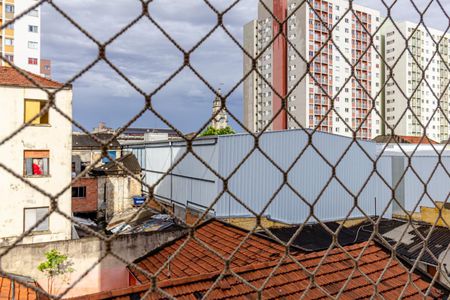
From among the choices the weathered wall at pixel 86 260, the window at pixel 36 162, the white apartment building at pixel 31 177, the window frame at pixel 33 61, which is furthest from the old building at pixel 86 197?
the window frame at pixel 33 61

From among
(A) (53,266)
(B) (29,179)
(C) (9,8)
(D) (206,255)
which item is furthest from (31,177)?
(C) (9,8)

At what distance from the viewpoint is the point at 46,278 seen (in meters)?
3.80

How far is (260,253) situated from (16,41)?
12.7m

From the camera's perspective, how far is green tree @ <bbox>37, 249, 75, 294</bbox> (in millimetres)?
3662

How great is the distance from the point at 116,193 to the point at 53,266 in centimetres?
408

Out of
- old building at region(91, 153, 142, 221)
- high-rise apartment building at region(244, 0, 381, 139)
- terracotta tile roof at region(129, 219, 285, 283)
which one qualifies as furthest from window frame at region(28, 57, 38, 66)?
terracotta tile roof at region(129, 219, 285, 283)

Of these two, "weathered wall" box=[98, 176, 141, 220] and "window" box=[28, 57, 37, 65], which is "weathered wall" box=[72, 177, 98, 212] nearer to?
"weathered wall" box=[98, 176, 141, 220]

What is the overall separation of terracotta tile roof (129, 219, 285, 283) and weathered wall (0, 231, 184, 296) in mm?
707

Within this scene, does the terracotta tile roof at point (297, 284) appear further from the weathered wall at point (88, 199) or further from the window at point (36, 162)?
the weathered wall at point (88, 199)

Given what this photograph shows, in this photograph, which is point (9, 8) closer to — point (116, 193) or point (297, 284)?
point (116, 193)

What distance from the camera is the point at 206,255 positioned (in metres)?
2.76

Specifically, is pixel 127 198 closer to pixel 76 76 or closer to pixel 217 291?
pixel 217 291

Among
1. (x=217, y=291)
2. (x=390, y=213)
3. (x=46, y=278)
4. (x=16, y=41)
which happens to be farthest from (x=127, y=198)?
(x=16, y=41)

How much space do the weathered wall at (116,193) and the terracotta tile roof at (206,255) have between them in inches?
173
